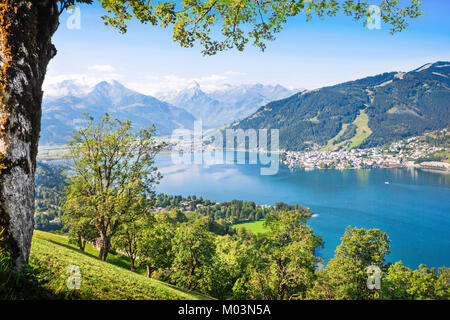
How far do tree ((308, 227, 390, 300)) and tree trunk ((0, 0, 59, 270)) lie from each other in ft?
44.9

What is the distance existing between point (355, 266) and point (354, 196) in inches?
3910

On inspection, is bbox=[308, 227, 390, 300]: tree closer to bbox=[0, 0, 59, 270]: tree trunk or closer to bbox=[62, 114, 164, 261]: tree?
bbox=[62, 114, 164, 261]: tree

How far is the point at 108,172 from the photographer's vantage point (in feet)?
36.2

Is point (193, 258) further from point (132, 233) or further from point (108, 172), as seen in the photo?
point (108, 172)

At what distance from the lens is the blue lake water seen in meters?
62.3

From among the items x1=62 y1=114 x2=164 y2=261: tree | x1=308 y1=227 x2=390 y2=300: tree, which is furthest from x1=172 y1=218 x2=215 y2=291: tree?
x1=308 y1=227 x2=390 y2=300: tree

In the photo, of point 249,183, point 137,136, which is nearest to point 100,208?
point 137,136

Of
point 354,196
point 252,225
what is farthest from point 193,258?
point 354,196

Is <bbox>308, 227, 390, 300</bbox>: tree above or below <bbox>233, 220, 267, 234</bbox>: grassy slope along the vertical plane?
above

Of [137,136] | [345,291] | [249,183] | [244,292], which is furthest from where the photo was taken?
[249,183]

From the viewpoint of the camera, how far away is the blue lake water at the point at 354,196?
6234 cm
